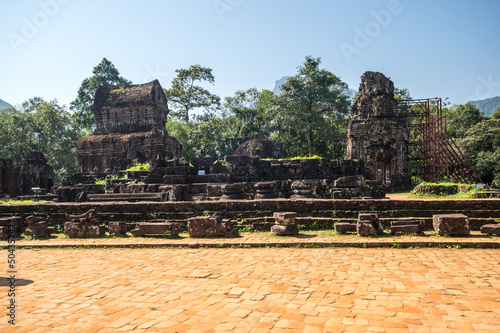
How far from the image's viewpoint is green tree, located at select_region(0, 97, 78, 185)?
3603 centimetres

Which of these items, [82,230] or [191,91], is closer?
[82,230]

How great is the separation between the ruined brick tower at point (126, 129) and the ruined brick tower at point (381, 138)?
46.0 ft

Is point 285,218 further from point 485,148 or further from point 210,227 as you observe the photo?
point 485,148

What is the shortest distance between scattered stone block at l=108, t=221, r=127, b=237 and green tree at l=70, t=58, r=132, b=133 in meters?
37.8

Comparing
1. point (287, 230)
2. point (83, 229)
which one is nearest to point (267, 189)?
point (287, 230)

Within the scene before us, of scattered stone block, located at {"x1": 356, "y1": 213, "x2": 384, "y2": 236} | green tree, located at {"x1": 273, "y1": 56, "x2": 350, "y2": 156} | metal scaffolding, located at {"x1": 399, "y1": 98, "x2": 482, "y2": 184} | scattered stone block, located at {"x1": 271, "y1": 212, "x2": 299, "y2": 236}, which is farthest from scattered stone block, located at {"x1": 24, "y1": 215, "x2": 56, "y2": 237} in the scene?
green tree, located at {"x1": 273, "y1": 56, "x2": 350, "y2": 156}

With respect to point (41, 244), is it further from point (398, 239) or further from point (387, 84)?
point (387, 84)

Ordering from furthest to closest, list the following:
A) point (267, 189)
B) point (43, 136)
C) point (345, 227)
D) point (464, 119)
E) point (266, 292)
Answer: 1. point (43, 136)
2. point (464, 119)
3. point (267, 189)
4. point (345, 227)
5. point (266, 292)

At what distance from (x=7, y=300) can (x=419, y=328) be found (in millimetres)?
4599

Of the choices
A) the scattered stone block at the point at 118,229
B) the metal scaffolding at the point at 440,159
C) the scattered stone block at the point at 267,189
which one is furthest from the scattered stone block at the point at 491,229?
the metal scaffolding at the point at 440,159

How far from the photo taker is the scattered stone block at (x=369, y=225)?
25.0 feet

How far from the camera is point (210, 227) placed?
823 cm

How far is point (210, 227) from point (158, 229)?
1.26 meters

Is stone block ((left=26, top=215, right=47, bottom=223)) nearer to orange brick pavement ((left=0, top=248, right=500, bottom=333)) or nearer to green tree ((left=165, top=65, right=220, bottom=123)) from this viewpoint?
orange brick pavement ((left=0, top=248, right=500, bottom=333))
